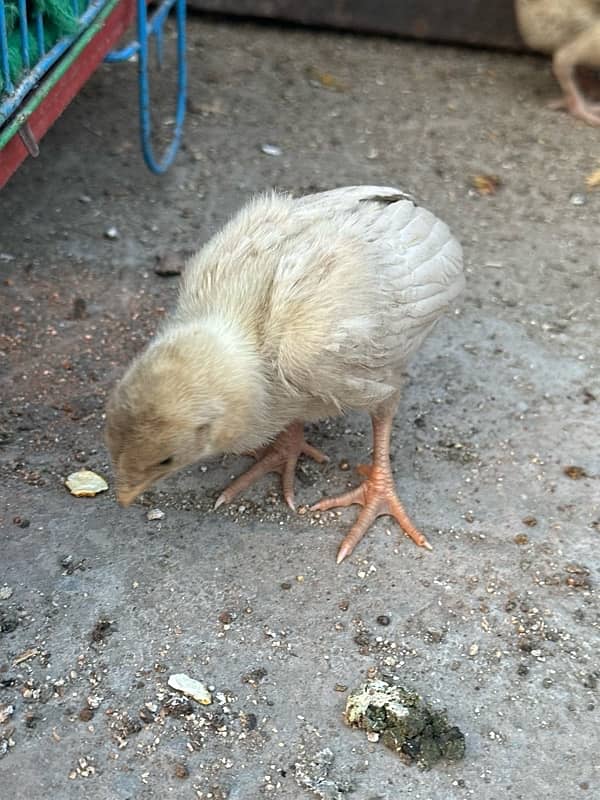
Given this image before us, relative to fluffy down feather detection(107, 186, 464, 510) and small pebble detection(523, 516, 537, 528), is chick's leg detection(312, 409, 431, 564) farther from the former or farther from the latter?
small pebble detection(523, 516, 537, 528)

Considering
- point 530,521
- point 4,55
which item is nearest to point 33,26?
point 4,55

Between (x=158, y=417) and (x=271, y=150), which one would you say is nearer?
(x=158, y=417)

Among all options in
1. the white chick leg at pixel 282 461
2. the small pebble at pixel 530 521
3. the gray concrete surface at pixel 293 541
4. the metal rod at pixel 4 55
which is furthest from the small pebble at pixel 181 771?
the metal rod at pixel 4 55

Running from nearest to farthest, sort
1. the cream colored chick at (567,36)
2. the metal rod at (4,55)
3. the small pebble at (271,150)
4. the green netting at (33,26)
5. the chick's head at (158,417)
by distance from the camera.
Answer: the chick's head at (158,417)
the metal rod at (4,55)
the green netting at (33,26)
the small pebble at (271,150)
the cream colored chick at (567,36)

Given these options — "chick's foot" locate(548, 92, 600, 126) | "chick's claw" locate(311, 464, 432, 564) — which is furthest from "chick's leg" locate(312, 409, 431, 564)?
"chick's foot" locate(548, 92, 600, 126)

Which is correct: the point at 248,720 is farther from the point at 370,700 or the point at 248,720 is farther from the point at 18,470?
the point at 18,470

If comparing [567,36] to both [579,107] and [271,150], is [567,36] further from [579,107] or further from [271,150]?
[271,150]

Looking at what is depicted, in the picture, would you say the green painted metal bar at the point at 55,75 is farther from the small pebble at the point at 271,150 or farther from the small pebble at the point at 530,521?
the small pebble at the point at 530,521
